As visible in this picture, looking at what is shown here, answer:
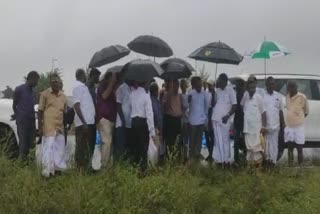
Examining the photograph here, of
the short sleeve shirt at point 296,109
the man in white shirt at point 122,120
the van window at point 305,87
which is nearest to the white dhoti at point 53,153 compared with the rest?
the man in white shirt at point 122,120

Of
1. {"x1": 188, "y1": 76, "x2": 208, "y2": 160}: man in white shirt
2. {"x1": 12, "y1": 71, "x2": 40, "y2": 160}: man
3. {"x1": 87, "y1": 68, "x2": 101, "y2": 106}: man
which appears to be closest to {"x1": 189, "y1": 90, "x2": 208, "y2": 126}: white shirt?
{"x1": 188, "y1": 76, "x2": 208, "y2": 160}: man in white shirt

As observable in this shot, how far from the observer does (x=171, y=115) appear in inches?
392

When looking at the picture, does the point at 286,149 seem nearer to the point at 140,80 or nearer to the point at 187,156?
the point at 187,156

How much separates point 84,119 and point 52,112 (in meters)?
0.46

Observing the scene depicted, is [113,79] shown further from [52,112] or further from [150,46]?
[150,46]

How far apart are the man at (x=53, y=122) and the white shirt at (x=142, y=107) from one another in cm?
98

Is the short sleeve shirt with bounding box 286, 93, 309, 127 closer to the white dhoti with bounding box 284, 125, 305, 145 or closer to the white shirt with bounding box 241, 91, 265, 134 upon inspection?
the white dhoti with bounding box 284, 125, 305, 145

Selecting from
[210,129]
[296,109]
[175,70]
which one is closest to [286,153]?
[296,109]

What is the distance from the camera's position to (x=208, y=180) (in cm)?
885

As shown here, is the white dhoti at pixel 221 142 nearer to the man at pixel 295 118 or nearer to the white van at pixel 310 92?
the man at pixel 295 118

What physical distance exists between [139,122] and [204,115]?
61.2 inches

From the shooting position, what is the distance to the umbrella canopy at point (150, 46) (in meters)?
10.2

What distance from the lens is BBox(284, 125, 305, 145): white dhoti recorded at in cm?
1117

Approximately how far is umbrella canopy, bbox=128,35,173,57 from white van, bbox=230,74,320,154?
8.99 feet
